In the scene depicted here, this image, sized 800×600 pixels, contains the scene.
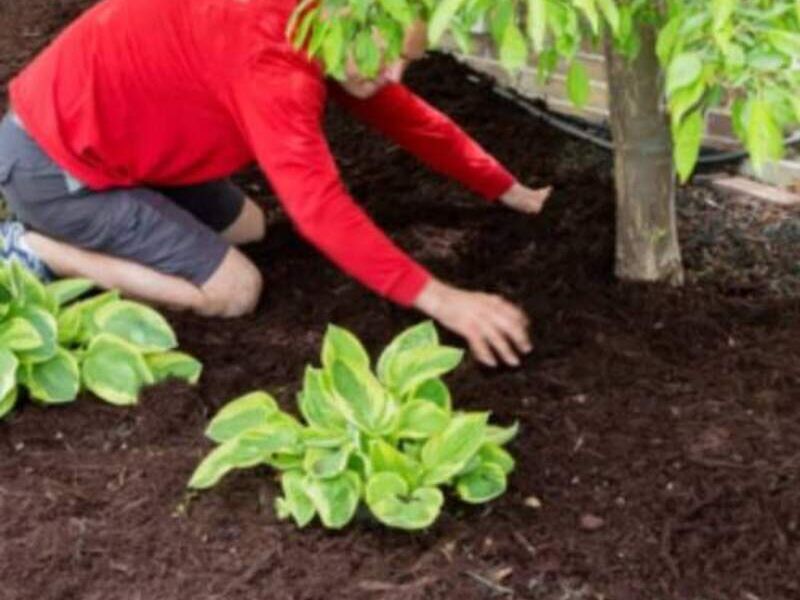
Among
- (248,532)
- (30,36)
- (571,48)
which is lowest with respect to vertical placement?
(30,36)

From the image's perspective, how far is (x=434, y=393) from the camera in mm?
2689

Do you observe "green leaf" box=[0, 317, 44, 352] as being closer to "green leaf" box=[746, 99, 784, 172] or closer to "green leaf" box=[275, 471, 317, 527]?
"green leaf" box=[275, 471, 317, 527]

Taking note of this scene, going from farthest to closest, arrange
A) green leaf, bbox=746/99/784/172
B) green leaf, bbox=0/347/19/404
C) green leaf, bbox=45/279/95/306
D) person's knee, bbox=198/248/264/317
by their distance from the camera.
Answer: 1. person's knee, bbox=198/248/264/317
2. green leaf, bbox=45/279/95/306
3. green leaf, bbox=0/347/19/404
4. green leaf, bbox=746/99/784/172

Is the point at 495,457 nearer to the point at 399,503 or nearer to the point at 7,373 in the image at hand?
the point at 399,503

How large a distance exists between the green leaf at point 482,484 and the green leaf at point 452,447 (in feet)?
0.20

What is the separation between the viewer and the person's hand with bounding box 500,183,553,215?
3.73 meters

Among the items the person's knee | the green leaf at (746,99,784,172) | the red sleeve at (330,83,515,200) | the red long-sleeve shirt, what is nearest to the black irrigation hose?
the red sleeve at (330,83,515,200)

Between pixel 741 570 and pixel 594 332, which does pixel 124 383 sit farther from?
pixel 741 570

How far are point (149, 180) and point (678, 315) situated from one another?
1.26 meters

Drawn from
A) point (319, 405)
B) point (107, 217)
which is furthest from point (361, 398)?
point (107, 217)

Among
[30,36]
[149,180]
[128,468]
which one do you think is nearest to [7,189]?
[149,180]

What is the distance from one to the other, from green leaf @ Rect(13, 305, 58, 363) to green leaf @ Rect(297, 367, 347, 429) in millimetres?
624

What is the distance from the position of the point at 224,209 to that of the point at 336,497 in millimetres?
1507

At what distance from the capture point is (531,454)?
275 centimetres
